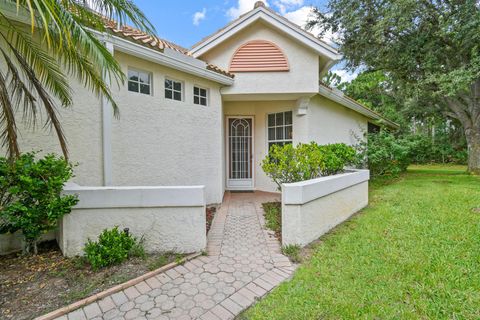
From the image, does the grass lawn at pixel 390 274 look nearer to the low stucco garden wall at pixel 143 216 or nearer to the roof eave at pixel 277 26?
the low stucco garden wall at pixel 143 216

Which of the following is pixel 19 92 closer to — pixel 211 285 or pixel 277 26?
pixel 211 285

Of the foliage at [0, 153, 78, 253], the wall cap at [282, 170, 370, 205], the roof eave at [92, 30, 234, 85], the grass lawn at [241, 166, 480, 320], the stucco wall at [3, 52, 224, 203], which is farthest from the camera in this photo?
the roof eave at [92, 30, 234, 85]

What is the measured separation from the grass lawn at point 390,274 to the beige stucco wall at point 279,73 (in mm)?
4505

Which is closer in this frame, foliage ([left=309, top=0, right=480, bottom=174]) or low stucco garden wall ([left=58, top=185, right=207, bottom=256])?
low stucco garden wall ([left=58, top=185, right=207, bottom=256])

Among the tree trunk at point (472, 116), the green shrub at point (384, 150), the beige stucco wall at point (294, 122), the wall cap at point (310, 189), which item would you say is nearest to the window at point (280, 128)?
the beige stucco wall at point (294, 122)

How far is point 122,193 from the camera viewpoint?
3775mm

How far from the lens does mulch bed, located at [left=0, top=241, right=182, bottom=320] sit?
2716 millimetres

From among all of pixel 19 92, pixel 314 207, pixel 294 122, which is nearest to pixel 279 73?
pixel 294 122

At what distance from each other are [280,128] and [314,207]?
16.6ft

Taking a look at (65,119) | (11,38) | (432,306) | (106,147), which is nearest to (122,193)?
(106,147)

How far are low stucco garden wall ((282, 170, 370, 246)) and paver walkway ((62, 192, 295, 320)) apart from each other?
1.75ft

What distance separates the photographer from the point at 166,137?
6.16 metres

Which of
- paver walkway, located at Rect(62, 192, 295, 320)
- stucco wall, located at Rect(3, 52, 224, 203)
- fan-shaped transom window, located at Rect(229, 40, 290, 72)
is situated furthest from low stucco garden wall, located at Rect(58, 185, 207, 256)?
fan-shaped transom window, located at Rect(229, 40, 290, 72)

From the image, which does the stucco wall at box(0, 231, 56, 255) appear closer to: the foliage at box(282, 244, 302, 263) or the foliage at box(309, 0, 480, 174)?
the foliage at box(282, 244, 302, 263)
